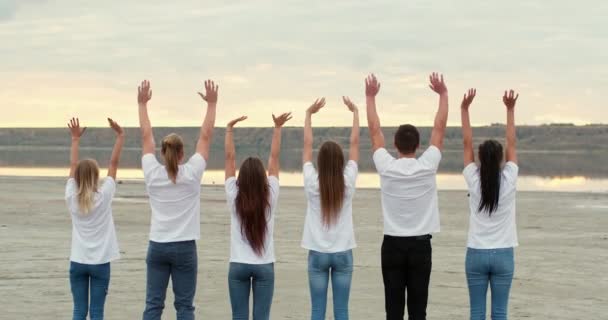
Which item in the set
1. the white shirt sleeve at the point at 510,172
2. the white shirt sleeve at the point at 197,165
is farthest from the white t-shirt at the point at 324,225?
the white shirt sleeve at the point at 510,172

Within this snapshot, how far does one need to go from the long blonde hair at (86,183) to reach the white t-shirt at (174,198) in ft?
1.61

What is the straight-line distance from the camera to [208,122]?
31.3 feet

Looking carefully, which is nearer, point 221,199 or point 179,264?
point 179,264

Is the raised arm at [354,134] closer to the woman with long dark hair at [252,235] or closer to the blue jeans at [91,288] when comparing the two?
the woman with long dark hair at [252,235]

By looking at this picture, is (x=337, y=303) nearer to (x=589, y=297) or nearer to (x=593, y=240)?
(x=589, y=297)

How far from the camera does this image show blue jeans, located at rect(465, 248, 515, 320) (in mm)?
9305

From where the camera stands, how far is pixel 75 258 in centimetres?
959

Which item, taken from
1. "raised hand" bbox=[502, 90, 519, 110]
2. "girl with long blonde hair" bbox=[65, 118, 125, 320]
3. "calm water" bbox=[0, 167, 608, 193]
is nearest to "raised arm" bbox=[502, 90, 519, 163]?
"raised hand" bbox=[502, 90, 519, 110]

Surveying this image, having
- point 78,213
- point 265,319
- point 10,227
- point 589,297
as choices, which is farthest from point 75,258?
point 10,227

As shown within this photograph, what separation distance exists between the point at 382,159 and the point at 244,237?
1340 millimetres

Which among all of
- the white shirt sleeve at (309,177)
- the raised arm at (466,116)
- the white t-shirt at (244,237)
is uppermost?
the raised arm at (466,116)

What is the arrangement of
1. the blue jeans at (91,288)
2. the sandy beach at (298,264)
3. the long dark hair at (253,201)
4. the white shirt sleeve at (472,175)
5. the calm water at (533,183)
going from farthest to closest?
1. the calm water at (533,183)
2. the sandy beach at (298,264)
3. the blue jeans at (91,288)
4. the white shirt sleeve at (472,175)
5. the long dark hair at (253,201)

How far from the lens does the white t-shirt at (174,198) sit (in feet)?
30.3

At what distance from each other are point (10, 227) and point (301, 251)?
726 cm
